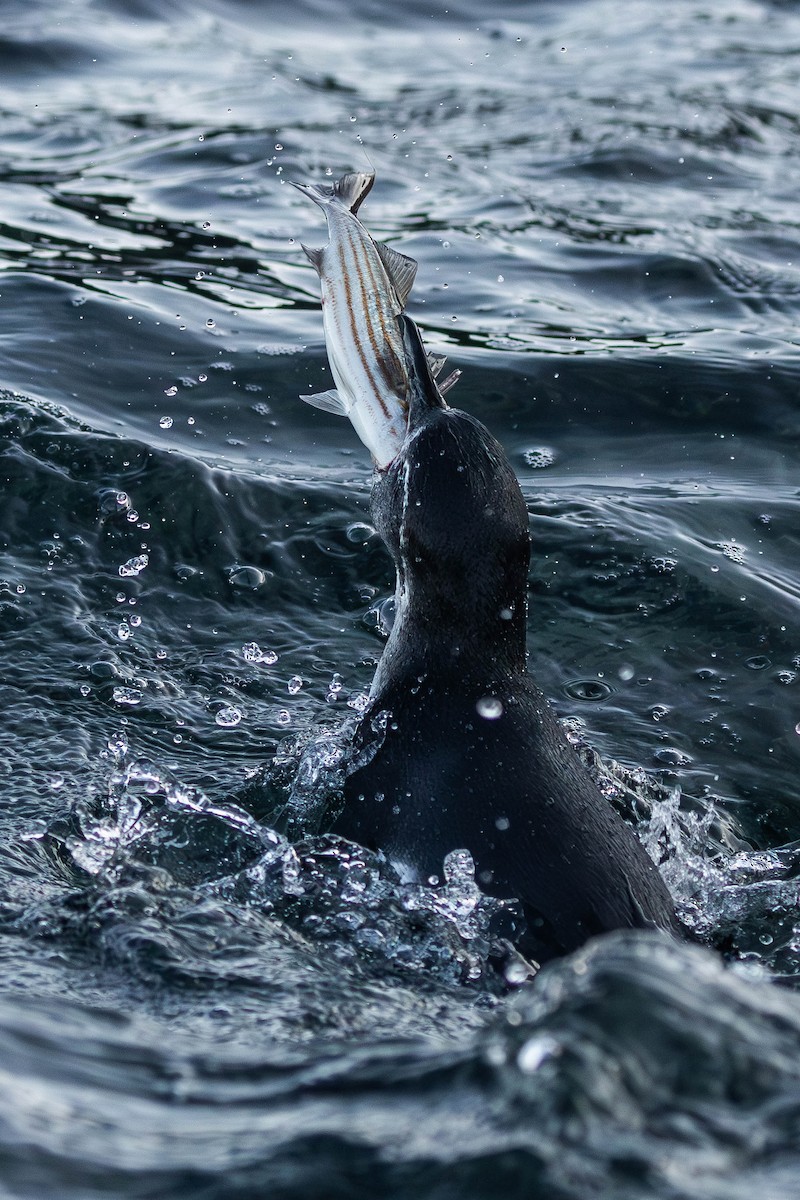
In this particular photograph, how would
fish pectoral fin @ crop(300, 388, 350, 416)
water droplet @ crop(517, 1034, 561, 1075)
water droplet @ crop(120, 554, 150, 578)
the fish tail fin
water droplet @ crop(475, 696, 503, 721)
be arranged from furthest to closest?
water droplet @ crop(120, 554, 150, 578), the fish tail fin, fish pectoral fin @ crop(300, 388, 350, 416), water droplet @ crop(475, 696, 503, 721), water droplet @ crop(517, 1034, 561, 1075)

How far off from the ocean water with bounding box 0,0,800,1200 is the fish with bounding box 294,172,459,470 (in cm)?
88

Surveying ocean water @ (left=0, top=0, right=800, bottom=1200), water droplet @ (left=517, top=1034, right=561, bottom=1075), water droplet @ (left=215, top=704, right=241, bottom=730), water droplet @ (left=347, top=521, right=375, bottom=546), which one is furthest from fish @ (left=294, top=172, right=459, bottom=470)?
water droplet @ (left=517, top=1034, right=561, bottom=1075)

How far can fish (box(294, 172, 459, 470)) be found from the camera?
3.73m

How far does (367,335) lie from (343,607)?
166 cm

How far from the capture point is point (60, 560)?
5.19m

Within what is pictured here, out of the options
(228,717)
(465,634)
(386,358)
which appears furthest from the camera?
(228,717)

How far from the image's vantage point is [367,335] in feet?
12.4

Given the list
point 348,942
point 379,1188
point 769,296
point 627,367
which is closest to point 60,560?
point 348,942

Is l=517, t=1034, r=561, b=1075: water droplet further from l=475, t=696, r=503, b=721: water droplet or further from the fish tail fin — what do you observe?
the fish tail fin

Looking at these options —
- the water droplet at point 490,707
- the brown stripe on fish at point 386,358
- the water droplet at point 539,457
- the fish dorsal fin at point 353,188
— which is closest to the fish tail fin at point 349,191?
the fish dorsal fin at point 353,188

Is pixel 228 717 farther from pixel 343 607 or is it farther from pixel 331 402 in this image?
pixel 331 402

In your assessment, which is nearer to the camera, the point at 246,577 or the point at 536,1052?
the point at 536,1052

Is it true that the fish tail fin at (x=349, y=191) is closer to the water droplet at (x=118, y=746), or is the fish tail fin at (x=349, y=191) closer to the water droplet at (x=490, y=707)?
the water droplet at (x=490, y=707)

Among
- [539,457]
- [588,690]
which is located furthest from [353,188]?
A: [539,457]
